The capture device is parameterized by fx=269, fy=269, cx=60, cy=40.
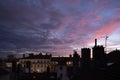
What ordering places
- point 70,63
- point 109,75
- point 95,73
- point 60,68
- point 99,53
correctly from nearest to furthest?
point 109,75 < point 95,73 < point 99,53 < point 60,68 < point 70,63

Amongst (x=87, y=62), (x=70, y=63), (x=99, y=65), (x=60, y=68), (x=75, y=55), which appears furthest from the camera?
(x=70, y=63)

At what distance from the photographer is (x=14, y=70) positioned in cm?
6819

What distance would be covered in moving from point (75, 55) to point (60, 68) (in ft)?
33.0

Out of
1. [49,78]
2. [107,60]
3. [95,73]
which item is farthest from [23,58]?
[95,73]

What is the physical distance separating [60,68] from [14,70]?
26718mm

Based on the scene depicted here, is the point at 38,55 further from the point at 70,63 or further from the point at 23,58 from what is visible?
the point at 70,63

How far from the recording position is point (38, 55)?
159 metres

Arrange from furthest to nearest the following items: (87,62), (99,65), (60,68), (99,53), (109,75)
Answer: (60,68) < (87,62) < (99,53) < (99,65) < (109,75)

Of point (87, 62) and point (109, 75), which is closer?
point (109, 75)

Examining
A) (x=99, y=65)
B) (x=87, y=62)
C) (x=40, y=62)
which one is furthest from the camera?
(x=40, y=62)

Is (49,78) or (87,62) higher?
(87,62)

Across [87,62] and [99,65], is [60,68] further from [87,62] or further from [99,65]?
[99,65]

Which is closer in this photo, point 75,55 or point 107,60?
point 107,60

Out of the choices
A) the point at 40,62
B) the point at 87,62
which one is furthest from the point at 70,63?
the point at 87,62
